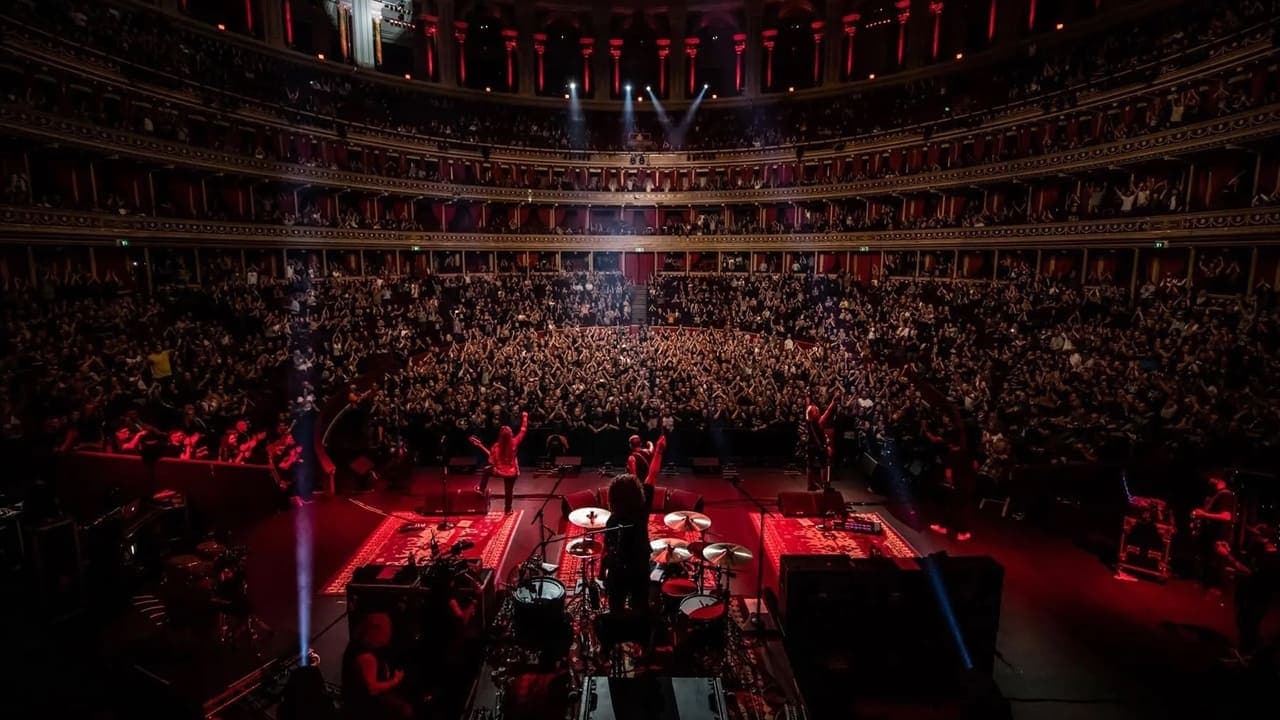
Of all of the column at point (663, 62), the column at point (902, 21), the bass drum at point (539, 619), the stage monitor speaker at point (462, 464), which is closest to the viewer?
the bass drum at point (539, 619)

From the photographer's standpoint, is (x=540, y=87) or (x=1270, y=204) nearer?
(x=1270, y=204)

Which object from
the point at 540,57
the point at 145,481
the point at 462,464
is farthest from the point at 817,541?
the point at 540,57

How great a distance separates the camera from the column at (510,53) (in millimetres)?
37062

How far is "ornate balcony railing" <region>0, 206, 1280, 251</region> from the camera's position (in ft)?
54.6

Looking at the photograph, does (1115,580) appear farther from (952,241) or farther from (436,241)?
(436,241)

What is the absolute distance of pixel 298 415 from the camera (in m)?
15.0

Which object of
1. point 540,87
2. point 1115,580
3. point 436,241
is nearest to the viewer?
point 1115,580

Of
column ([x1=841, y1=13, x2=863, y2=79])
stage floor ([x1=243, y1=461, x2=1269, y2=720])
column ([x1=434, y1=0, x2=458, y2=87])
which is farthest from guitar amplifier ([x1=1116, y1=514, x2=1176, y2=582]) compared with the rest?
column ([x1=434, y1=0, x2=458, y2=87])

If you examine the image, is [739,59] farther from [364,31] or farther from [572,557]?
[572,557]

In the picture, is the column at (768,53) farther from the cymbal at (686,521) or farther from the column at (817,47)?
the cymbal at (686,521)

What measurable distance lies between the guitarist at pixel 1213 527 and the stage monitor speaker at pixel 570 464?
34.4 ft

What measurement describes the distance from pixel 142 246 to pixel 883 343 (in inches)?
957

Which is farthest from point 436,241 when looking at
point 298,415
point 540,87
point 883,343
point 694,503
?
point 694,503

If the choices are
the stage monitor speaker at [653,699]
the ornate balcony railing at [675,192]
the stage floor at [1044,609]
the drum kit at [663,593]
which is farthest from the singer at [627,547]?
the ornate balcony railing at [675,192]
